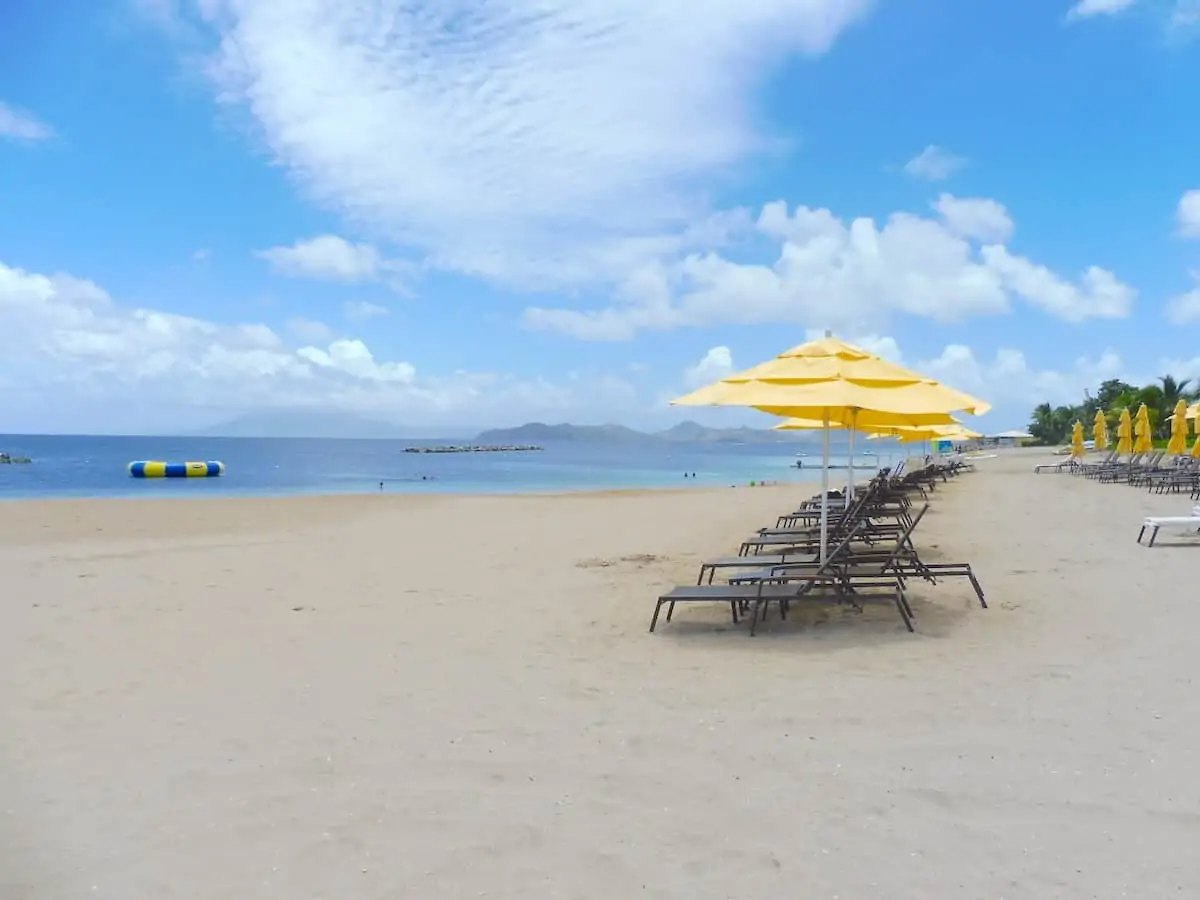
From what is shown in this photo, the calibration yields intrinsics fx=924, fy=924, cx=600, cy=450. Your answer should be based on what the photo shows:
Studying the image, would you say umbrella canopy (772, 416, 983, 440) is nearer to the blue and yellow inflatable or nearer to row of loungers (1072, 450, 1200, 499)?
row of loungers (1072, 450, 1200, 499)

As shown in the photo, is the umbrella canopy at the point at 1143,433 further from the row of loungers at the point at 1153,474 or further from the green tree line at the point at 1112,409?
the green tree line at the point at 1112,409

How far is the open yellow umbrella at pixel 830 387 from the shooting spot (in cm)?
643

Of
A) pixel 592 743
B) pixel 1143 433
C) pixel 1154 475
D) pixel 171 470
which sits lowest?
pixel 592 743

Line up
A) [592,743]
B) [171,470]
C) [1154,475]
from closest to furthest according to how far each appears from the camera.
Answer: [592,743], [1154,475], [171,470]

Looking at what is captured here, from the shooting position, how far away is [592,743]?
13.6 ft

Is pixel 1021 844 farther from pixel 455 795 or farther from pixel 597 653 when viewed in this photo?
pixel 597 653

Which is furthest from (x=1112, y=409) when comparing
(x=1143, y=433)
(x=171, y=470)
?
(x=171, y=470)

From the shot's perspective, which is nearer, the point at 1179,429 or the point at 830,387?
the point at 830,387

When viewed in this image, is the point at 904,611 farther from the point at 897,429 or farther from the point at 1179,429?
the point at 1179,429

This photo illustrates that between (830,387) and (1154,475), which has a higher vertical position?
(830,387)

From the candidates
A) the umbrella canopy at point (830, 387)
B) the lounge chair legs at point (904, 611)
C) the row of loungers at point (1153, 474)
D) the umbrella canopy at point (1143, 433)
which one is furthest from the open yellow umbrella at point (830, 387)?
the umbrella canopy at point (1143, 433)

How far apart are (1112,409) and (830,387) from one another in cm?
5452

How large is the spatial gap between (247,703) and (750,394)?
387 cm

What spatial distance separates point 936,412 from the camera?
21.6ft
